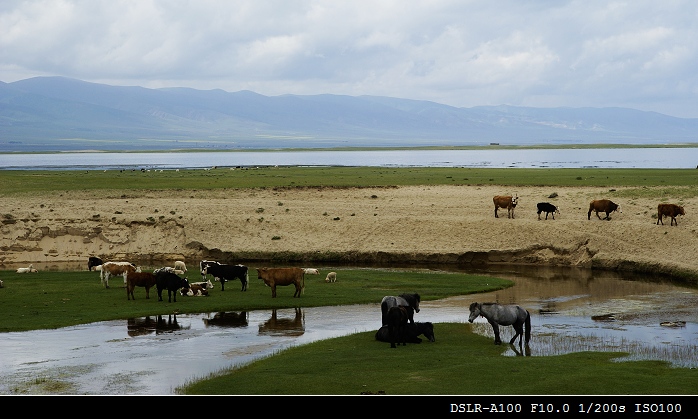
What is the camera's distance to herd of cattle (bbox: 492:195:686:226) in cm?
4319

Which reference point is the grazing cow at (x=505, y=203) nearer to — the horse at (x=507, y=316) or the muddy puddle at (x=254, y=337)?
the muddy puddle at (x=254, y=337)

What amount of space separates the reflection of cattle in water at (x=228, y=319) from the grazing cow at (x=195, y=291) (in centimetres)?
296

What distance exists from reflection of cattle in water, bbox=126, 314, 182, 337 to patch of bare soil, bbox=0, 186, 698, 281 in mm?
17941

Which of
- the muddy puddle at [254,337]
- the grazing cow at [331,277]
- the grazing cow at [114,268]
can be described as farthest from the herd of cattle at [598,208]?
the grazing cow at [114,268]

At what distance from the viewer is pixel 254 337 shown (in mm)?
23484

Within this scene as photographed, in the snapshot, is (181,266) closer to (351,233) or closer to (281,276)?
(281,276)

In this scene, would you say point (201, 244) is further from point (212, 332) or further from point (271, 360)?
point (271, 360)

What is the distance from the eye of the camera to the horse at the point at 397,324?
69.4 ft

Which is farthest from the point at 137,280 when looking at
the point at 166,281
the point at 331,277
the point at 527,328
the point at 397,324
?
the point at 527,328

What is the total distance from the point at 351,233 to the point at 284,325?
68.3 feet

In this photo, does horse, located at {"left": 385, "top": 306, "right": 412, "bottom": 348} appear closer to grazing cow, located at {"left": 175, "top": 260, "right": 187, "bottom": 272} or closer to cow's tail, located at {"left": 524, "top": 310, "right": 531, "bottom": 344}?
cow's tail, located at {"left": 524, "top": 310, "right": 531, "bottom": 344}

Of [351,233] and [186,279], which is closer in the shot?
[186,279]
